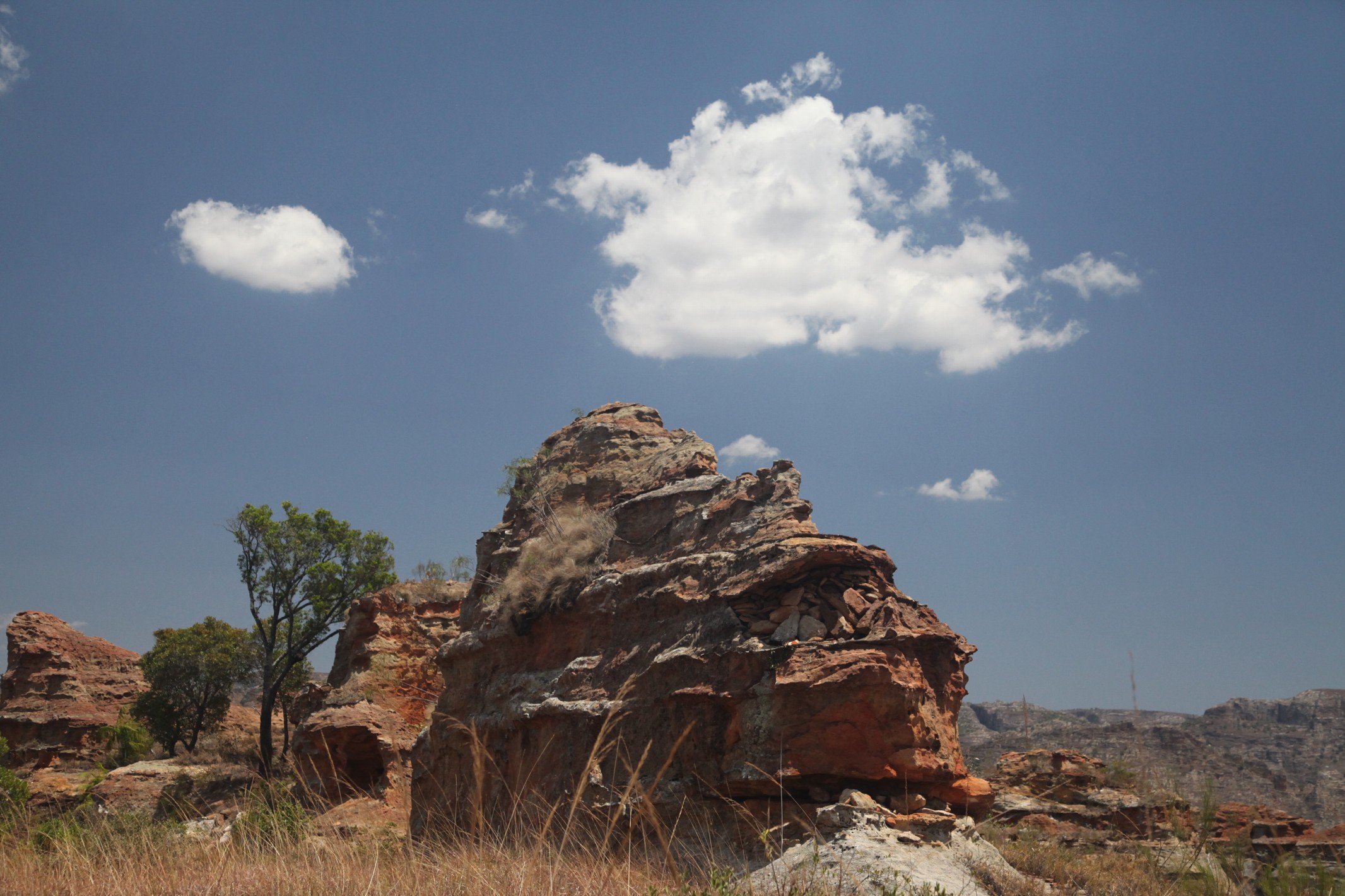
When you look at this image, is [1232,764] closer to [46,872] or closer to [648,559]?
[648,559]

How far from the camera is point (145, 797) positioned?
78.0ft

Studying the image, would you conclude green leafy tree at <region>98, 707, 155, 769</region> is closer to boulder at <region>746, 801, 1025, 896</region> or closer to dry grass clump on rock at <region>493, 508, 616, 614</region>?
dry grass clump on rock at <region>493, 508, 616, 614</region>

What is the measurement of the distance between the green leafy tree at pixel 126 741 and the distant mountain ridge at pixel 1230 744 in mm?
28715

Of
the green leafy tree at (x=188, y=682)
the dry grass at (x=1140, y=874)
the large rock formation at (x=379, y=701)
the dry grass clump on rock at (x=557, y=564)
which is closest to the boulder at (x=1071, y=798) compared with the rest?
the dry grass at (x=1140, y=874)

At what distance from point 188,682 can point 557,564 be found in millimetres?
25581

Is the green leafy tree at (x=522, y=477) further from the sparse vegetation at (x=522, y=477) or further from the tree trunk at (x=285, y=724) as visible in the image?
the tree trunk at (x=285, y=724)

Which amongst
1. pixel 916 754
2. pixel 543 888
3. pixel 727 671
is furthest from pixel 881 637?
pixel 543 888

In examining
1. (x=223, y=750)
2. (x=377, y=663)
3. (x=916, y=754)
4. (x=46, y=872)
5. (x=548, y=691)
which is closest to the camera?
(x=46, y=872)

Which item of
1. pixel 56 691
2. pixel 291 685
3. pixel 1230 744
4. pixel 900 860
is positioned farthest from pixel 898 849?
pixel 56 691

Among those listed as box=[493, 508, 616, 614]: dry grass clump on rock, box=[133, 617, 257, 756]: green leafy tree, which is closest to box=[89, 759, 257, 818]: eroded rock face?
box=[133, 617, 257, 756]: green leafy tree

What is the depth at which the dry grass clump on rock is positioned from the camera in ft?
44.0

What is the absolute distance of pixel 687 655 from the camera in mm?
9961

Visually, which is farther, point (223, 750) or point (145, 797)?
point (223, 750)

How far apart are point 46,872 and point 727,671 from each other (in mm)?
6185
